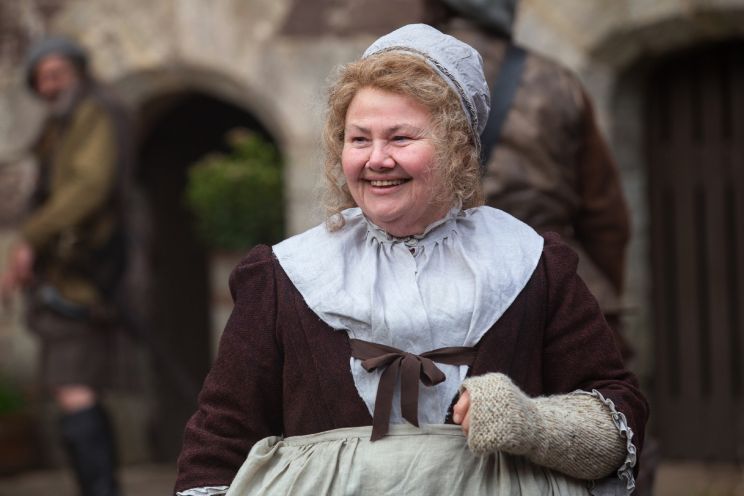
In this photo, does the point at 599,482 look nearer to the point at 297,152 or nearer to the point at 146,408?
the point at 297,152

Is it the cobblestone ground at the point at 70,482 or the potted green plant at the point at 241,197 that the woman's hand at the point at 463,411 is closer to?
the potted green plant at the point at 241,197

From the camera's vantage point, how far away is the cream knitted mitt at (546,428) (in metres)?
2.30

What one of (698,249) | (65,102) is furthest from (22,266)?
(698,249)

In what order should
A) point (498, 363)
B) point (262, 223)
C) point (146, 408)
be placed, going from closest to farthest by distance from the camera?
point (498, 363) < point (262, 223) < point (146, 408)

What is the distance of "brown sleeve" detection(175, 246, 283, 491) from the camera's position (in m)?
2.52

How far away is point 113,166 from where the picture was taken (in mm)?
6551

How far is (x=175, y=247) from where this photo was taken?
8484 mm

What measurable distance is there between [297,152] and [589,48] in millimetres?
1474

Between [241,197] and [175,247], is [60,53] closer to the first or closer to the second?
[241,197]

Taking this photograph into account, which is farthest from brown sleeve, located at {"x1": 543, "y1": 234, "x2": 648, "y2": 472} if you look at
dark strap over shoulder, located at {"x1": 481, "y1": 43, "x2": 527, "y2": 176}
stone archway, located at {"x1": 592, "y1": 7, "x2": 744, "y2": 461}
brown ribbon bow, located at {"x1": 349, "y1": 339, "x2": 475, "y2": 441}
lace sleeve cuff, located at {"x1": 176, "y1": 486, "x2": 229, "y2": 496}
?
stone archway, located at {"x1": 592, "y1": 7, "x2": 744, "y2": 461}

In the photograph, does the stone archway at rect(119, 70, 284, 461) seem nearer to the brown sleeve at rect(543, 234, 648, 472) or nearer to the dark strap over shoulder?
the dark strap over shoulder

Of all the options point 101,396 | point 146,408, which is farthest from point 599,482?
point 146,408

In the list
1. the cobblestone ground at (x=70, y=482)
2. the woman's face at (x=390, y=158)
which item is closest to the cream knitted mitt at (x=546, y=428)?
the woman's face at (x=390, y=158)

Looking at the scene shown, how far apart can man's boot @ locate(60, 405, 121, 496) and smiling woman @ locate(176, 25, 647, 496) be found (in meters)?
3.91
